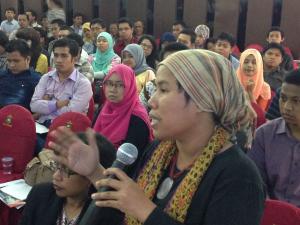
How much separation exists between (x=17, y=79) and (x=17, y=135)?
45.0 inches

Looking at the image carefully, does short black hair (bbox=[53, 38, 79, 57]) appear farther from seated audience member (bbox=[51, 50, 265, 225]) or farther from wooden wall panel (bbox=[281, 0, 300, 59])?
wooden wall panel (bbox=[281, 0, 300, 59])

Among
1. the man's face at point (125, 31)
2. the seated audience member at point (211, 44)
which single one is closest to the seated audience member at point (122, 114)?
the seated audience member at point (211, 44)

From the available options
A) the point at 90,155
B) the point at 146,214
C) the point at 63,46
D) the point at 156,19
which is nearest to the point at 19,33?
the point at 63,46

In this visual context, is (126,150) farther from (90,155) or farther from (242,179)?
(242,179)

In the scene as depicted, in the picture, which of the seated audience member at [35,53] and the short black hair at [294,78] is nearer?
the short black hair at [294,78]

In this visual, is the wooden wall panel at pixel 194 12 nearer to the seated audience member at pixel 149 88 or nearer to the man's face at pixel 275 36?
the man's face at pixel 275 36

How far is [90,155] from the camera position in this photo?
3.88 ft

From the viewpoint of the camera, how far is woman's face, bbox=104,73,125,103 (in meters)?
2.98

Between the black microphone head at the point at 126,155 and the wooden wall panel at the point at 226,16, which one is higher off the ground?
the wooden wall panel at the point at 226,16

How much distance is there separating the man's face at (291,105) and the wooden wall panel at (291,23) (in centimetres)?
521

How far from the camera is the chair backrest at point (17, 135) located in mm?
2783

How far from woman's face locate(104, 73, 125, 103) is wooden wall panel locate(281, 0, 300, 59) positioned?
490 cm

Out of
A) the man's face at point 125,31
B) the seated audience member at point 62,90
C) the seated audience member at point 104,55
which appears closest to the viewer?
the seated audience member at point 62,90

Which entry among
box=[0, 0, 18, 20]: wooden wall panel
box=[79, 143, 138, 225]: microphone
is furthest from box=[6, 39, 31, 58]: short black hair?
box=[0, 0, 18, 20]: wooden wall panel
